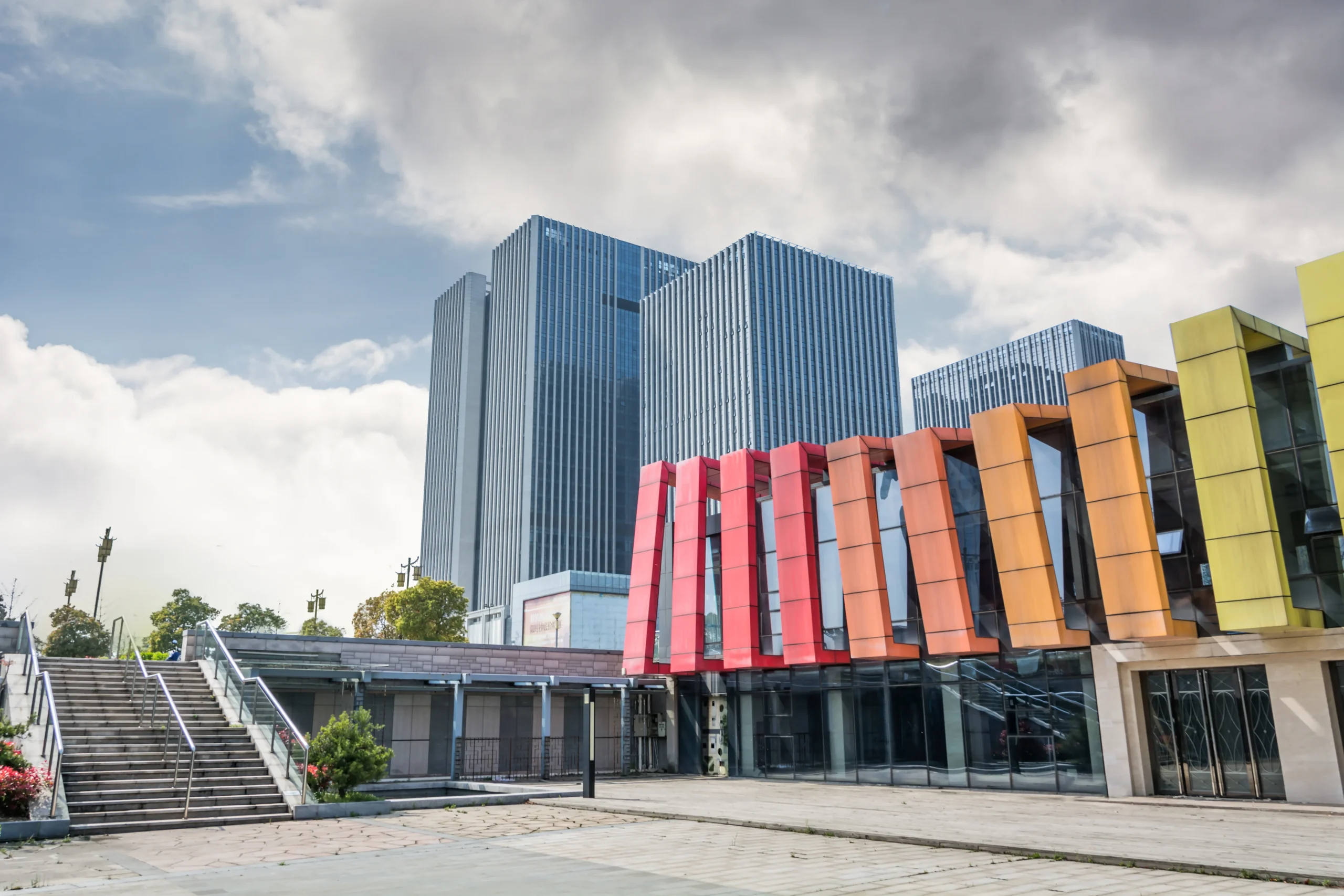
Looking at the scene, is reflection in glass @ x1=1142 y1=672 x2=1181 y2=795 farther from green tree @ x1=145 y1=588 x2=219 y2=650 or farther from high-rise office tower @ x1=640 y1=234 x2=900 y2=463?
high-rise office tower @ x1=640 y1=234 x2=900 y2=463

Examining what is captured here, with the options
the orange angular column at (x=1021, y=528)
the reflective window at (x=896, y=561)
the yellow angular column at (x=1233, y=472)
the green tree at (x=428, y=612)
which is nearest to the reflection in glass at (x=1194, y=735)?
the orange angular column at (x=1021, y=528)

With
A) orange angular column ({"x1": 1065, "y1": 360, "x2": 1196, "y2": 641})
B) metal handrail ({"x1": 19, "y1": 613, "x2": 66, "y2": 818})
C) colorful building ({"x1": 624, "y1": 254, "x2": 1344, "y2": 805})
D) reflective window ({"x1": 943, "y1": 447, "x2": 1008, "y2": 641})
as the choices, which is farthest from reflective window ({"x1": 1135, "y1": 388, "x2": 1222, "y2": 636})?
metal handrail ({"x1": 19, "y1": 613, "x2": 66, "y2": 818})

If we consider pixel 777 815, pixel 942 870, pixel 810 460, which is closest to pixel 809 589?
pixel 810 460

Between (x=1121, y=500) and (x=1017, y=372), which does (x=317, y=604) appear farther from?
(x=1017, y=372)

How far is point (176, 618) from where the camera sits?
78.6 m

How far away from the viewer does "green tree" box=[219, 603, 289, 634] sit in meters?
85.7

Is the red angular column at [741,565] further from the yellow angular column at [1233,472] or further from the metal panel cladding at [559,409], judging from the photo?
the metal panel cladding at [559,409]

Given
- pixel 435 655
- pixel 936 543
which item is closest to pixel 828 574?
pixel 936 543

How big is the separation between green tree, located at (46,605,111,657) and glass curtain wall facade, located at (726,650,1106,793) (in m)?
53.8

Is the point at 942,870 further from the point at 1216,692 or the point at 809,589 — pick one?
the point at 809,589

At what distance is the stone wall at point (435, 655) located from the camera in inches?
1234

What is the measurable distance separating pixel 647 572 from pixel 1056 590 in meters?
15.3

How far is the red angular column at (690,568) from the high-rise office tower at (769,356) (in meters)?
82.5

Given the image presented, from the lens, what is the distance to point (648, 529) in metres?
36.0
